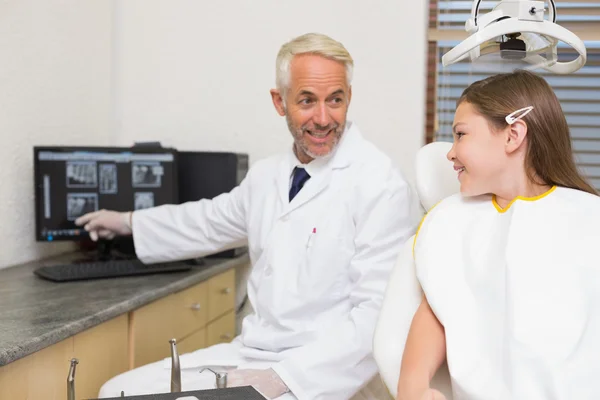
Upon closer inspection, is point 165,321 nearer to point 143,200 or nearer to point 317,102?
point 143,200

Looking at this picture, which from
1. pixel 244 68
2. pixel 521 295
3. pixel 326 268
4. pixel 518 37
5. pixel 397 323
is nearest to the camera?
pixel 521 295

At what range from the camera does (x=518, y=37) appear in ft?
5.22

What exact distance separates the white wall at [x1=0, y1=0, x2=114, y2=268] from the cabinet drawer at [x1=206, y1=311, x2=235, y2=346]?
0.68 m

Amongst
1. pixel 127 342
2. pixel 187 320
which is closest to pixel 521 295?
pixel 127 342

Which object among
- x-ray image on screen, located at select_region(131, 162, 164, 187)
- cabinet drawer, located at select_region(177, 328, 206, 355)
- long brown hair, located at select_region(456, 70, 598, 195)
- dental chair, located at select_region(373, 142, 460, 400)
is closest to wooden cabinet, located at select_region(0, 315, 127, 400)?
cabinet drawer, located at select_region(177, 328, 206, 355)

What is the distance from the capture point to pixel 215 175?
9.16 feet

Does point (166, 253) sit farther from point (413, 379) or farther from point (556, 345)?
point (556, 345)

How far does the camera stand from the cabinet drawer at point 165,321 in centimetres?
214

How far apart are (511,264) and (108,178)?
1.69 metres

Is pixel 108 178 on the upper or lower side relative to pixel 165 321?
upper

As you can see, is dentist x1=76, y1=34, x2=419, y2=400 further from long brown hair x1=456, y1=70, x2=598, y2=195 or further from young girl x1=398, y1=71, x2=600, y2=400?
long brown hair x1=456, y1=70, x2=598, y2=195

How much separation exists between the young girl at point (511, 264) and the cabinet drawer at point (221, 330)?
140 centimetres

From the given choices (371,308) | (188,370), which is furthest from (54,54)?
(371,308)

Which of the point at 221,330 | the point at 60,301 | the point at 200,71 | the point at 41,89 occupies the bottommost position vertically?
the point at 221,330
